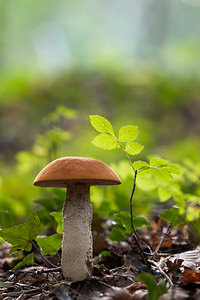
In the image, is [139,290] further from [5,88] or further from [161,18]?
[161,18]

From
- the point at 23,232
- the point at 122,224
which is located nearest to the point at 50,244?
the point at 23,232

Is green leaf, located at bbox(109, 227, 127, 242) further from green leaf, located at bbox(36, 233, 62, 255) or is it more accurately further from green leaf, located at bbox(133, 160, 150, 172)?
green leaf, located at bbox(133, 160, 150, 172)

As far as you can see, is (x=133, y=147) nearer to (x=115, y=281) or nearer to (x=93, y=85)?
(x=115, y=281)

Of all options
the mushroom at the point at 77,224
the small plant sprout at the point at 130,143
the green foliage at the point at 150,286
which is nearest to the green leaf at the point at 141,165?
the small plant sprout at the point at 130,143

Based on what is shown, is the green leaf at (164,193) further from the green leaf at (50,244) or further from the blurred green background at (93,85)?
the green leaf at (50,244)

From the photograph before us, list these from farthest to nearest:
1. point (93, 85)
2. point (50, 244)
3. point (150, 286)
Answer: point (93, 85)
point (50, 244)
point (150, 286)

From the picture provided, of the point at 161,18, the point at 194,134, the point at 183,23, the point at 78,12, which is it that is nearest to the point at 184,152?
the point at 194,134
